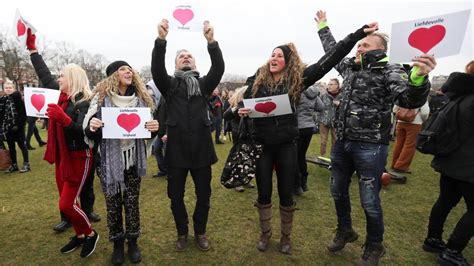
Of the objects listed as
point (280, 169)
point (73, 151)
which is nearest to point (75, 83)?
point (73, 151)

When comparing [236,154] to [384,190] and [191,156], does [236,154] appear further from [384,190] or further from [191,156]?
[384,190]

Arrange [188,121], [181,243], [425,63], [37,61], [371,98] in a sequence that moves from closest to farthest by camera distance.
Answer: [425,63] → [371,98] → [188,121] → [181,243] → [37,61]

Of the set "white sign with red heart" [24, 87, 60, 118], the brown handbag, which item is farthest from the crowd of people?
the brown handbag

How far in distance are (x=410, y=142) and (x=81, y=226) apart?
6.36m

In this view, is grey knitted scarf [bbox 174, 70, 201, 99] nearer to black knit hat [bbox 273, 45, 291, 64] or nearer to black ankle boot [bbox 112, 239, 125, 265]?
black knit hat [bbox 273, 45, 291, 64]

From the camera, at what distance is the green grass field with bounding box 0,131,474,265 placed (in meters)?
3.05

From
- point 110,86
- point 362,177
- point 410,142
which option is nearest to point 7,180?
point 110,86

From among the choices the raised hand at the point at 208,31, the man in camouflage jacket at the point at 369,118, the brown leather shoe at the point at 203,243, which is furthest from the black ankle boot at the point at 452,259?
the raised hand at the point at 208,31

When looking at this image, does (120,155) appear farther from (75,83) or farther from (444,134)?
(444,134)

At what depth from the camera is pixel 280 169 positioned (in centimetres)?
298

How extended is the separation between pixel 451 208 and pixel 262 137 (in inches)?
86.3

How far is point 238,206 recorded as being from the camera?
448cm

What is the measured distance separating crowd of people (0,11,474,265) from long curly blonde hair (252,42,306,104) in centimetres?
1

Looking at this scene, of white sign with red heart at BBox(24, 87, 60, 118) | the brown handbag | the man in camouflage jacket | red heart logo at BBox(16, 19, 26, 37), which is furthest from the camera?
the brown handbag
